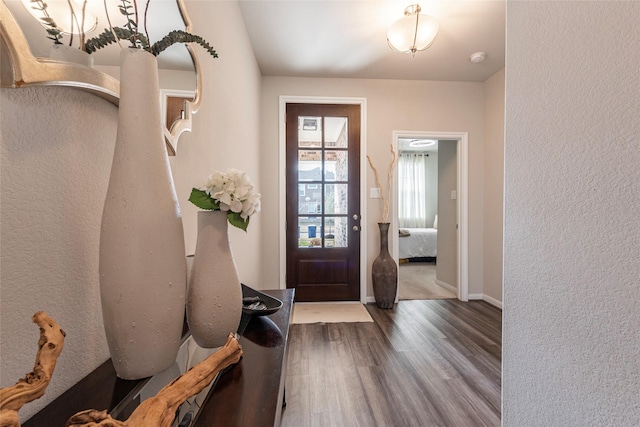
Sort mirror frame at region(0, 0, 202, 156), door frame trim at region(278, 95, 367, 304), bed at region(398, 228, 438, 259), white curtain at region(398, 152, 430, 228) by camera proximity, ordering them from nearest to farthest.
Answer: mirror frame at region(0, 0, 202, 156) < door frame trim at region(278, 95, 367, 304) < bed at region(398, 228, 438, 259) < white curtain at region(398, 152, 430, 228)

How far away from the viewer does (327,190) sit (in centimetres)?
308

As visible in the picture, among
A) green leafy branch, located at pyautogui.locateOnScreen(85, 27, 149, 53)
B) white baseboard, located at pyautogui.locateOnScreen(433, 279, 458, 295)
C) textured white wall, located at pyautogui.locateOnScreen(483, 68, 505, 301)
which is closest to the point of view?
green leafy branch, located at pyautogui.locateOnScreen(85, 27, 149, 53)

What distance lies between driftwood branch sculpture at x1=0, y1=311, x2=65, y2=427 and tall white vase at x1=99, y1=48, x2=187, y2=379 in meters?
0.16

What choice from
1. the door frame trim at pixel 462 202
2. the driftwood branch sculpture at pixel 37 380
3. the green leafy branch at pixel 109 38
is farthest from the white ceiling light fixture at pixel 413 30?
the driftwood branch sculpture at pixel 37 380

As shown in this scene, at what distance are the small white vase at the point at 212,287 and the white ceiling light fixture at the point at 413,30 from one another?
2079 millimetres

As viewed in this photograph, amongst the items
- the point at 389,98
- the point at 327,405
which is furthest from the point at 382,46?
the point at 327,405

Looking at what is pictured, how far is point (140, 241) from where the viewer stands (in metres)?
0.48

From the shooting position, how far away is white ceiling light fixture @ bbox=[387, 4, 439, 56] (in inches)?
76.4

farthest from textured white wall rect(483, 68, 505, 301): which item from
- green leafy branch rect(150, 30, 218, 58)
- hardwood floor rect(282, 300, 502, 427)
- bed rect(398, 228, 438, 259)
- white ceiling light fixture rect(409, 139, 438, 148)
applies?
green leafy branch rect(150, 30, 218, 58)

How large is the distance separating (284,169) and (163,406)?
2.78 metres

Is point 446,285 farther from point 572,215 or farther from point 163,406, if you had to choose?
point 163,406

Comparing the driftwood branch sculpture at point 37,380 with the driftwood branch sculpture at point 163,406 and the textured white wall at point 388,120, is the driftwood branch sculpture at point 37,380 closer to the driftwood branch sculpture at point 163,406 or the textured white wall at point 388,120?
the driftwood branch sculpture at point 163,406

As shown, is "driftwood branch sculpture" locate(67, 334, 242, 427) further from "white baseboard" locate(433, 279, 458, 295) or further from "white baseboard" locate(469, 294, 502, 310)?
"white baseboard" locate(433, 279, 458, 295)

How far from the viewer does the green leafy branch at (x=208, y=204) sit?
0.62 metres
